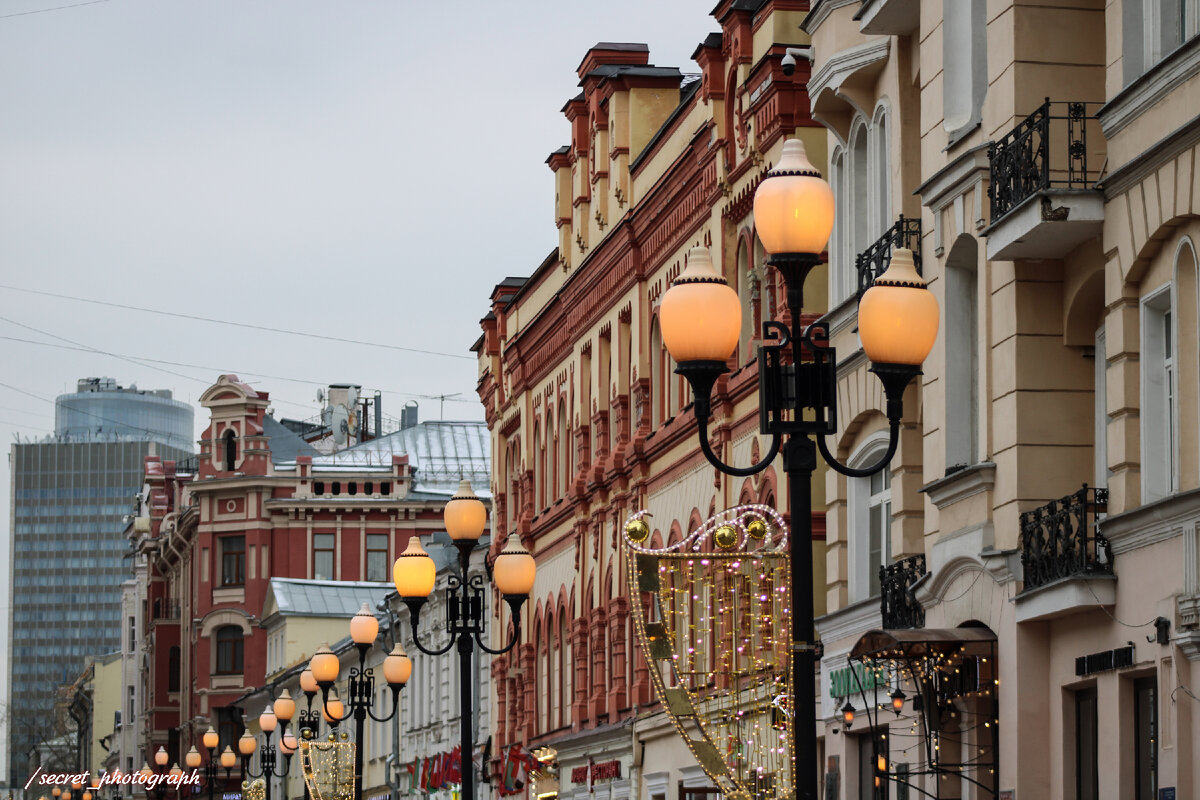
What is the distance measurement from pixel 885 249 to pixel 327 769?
2232cm

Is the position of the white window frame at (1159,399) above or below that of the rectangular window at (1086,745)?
above

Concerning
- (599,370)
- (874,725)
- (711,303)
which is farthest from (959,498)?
(599,370)

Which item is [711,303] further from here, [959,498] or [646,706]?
[646,706]

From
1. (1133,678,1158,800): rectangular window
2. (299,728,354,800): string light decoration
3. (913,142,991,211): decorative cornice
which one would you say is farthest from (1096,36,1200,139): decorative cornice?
(299,728,354,800): string light decoration

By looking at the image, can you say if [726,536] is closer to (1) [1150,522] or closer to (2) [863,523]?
(1) [1150,522]

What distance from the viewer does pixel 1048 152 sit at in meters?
18.6

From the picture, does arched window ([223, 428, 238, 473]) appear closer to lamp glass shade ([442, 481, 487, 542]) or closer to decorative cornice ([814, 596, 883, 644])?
decorative cornice ([814, 596, 883, 644])

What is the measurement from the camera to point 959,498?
2080 cm

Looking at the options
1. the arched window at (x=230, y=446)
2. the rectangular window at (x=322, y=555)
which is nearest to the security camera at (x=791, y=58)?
the rectangular window at (x=322, y=555)

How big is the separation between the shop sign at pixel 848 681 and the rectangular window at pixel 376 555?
6343 centimetres

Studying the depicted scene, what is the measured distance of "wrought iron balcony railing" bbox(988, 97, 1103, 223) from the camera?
18.6 m

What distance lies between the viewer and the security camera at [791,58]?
29.7 meters

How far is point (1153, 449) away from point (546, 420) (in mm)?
31068

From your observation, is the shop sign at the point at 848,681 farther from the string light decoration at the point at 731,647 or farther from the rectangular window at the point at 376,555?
the rectangular window at the point at 376,555
